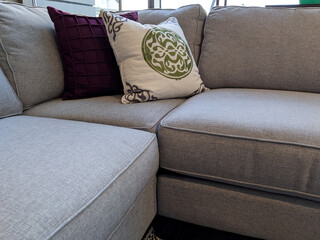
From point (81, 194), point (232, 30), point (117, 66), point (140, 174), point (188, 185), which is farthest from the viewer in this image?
point (232, 30)

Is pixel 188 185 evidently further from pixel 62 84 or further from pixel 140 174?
pixel 62 84

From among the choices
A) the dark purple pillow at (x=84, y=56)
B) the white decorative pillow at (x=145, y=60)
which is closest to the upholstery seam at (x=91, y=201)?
the white decorative pillow at (x=145, y=60)

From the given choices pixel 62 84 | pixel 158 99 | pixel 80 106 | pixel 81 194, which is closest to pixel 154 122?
pixel 158 99

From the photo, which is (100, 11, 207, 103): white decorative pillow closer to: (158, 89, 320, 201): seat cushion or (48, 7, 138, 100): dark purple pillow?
(48, 7, 138, 100): dark purple pillow

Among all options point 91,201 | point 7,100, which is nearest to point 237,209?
point 91,201

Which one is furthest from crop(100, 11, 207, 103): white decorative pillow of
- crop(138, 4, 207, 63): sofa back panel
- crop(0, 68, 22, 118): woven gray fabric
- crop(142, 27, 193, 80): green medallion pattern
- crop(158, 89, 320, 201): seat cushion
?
crop(0, 68, 22, 118): woven gray fabric

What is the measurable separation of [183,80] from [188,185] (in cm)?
48

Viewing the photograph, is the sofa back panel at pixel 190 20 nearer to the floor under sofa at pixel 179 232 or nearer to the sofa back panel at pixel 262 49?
the sofa back panel at pixel 262 49

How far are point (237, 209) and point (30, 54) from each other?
102 cm

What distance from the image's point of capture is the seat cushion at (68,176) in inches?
18.7

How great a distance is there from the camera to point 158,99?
1155 mm

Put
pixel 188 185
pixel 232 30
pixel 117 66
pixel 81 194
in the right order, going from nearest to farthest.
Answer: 1. pixel 81 194
2. pixel 188 185
3. pixel 117 66
4. pixel 232 30

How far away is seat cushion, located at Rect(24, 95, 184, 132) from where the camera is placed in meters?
0.96

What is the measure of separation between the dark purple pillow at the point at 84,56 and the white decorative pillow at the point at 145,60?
0.22ft
